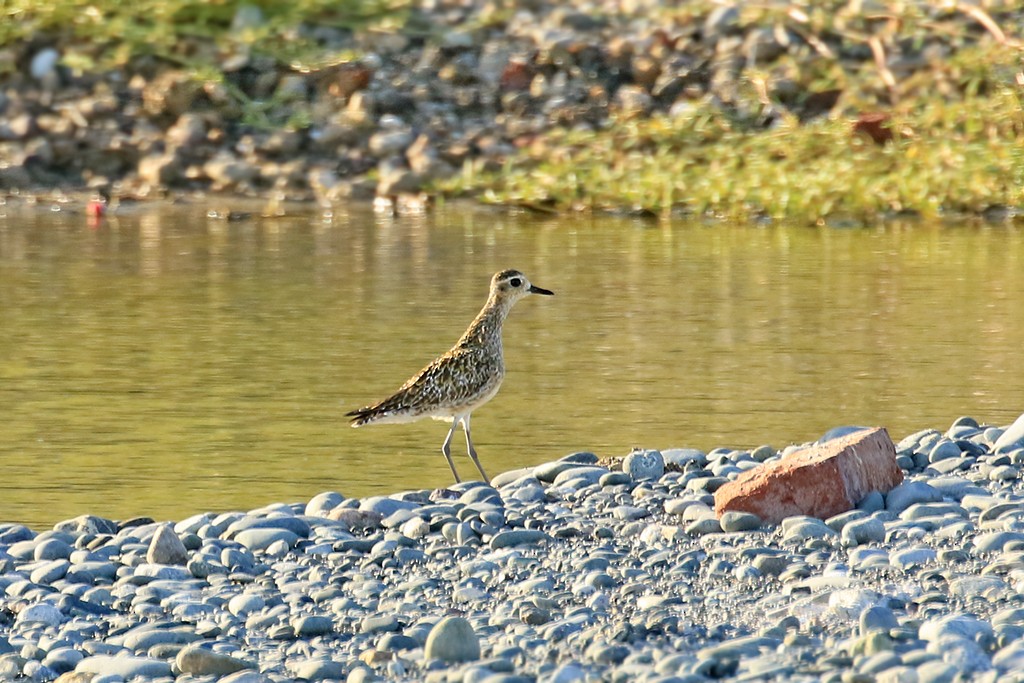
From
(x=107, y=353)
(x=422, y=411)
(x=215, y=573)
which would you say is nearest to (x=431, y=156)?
(x=107, y=353)

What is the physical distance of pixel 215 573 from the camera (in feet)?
20.9

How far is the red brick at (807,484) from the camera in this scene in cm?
670

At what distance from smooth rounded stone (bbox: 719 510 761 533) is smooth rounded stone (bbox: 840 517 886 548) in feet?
1.14

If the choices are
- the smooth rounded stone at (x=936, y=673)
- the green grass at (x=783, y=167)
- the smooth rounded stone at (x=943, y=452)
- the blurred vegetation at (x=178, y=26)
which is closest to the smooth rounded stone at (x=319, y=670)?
the smooth rounded stone at (x=936, y=673)

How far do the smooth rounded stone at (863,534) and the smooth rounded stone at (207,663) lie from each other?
7.16ft

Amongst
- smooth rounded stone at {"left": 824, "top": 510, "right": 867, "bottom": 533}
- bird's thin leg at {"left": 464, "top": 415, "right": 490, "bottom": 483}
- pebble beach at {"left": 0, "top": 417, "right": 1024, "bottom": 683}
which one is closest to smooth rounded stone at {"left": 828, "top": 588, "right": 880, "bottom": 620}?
pebble beach at {"left": 0, "top": 417, "right": 1024, "bottom": 683}

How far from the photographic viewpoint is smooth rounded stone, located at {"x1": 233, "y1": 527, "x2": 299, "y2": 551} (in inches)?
263

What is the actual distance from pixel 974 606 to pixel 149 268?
30.9 feet

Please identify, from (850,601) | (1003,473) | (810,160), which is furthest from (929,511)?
(810,160)

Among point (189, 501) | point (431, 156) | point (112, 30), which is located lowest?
point (189, 501)

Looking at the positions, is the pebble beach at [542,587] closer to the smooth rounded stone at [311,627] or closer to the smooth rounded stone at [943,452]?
the smooth rounded stone at [311,627]

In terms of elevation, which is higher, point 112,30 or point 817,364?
point 112,30

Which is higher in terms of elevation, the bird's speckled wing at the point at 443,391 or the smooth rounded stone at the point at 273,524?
the bird's speckled wing at the point at 443,391

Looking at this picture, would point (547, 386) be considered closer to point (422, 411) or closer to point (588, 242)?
point (422, 411)
